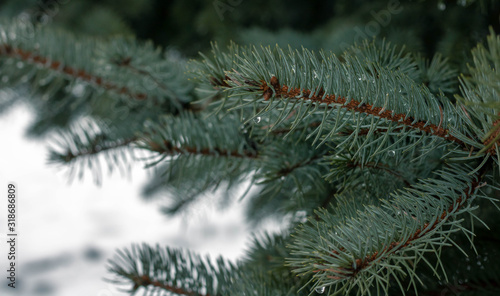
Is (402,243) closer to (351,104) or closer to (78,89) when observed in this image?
(351,104)

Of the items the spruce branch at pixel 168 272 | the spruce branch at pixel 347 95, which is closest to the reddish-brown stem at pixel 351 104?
the spruce branch at pixel 347 95

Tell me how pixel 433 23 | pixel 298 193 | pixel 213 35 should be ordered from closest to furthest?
pixel 298 193
pixel 433 23
pixel 213 35

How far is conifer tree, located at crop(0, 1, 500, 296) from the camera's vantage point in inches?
8.3

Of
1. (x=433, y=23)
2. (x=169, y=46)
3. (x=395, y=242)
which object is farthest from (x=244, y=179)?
(x=169, y=46)

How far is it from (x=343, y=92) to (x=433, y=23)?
429mm

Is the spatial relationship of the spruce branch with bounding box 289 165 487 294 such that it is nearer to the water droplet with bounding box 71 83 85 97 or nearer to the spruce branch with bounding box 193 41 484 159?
the spruce branch with bounding box 193 41 484 159

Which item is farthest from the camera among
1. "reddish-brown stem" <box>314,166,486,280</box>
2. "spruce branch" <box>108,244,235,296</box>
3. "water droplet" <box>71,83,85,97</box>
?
"water droplet" <box>71,83,85,97</box>

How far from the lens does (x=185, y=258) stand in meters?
0.36

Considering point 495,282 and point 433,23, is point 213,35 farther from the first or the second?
point 495,282

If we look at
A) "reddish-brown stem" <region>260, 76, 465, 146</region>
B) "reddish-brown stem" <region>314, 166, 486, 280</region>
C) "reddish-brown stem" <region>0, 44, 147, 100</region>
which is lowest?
"reddish-brown stem" <region>314, 166, 486, 280</region>

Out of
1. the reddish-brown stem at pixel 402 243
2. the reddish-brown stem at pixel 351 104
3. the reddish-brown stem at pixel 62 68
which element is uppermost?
the reddish-brown stem at pixel 62 68

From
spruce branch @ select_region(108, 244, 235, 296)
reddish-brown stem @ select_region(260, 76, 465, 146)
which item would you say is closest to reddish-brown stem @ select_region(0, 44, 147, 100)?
spruce branch @ select_region(108, 244, 235, 296)

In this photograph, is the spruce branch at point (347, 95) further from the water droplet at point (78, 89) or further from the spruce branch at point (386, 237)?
the water droplet at point (78, 89)

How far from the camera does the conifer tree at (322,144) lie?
0.21 m
